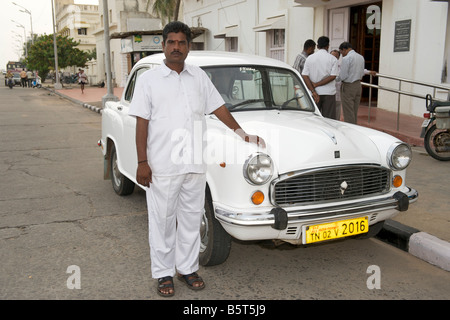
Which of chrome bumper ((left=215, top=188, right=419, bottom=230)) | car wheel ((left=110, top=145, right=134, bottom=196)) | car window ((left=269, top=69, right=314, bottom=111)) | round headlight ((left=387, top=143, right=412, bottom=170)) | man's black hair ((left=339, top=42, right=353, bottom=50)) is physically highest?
man's black hair ((left=339, top=42, right=353, bottom=50))

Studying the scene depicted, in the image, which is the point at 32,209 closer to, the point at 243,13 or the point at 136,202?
the point at 136,202

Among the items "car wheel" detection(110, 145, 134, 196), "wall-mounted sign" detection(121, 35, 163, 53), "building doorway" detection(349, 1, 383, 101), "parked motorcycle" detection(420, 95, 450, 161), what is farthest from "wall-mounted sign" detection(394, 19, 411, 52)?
"wall-mounted sign" detection(121, 35, 163, 53)

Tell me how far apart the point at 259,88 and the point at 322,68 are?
3.43m

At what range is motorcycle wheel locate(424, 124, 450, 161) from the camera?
748 cm

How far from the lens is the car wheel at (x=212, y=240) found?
355cm

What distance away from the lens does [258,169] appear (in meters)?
3.26

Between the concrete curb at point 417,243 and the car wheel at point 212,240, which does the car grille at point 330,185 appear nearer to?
the car wheel at point 212,240

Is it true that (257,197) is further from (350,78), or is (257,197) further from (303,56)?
(350,78)

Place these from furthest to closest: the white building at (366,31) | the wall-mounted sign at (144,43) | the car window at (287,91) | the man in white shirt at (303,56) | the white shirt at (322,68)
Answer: the wall-mounted sign at (144,43), the white building at (366,31), the man in white shirt at (303,56), the white shirt at (322,68), the car window at (287,91)

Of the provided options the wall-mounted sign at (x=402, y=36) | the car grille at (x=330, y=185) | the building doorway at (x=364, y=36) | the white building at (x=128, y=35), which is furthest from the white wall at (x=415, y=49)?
the white building at (x=128, y=35)

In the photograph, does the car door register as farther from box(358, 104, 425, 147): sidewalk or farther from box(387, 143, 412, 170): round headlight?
box(358, 104, 425, 147): sidewalk

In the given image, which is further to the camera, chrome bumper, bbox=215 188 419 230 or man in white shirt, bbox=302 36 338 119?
man in white shirt, bbox=302 36 338 119

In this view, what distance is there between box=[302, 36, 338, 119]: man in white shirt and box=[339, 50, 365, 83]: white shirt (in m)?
1.25

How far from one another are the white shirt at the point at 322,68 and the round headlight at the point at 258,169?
482 centimetres
